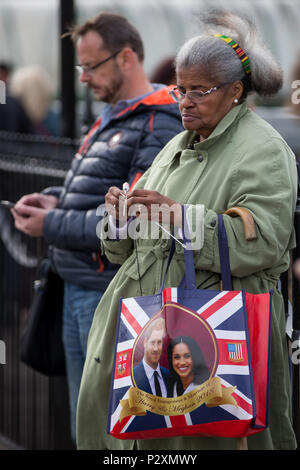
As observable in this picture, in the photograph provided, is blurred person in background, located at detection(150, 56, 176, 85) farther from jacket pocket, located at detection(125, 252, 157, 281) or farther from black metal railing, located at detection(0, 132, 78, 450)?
jacket pocket, located at detection(125, 252, 157, 281)

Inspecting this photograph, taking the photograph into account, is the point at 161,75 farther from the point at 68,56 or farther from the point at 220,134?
the point at 220,134

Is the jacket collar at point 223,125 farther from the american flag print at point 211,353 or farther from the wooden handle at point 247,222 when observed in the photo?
the american flag print at point 211,353

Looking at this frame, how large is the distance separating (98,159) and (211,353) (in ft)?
4.33

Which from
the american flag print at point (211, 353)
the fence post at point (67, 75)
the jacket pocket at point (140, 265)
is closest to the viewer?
the american flag print at point (211, 353)

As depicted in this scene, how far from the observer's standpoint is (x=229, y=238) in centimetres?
265

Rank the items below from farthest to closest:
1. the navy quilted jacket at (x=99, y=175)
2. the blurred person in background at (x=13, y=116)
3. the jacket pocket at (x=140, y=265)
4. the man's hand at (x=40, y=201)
→ the blurred person in background at (x=13, y=116) < the man's hand at (x=40, y=201) < the navy quilted jacket at (x=99, y=175) < the jacket pocket at (x=140, y=265)

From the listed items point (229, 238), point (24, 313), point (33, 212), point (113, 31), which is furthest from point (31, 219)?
point (229, 238)

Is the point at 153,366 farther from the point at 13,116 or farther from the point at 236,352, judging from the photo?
the point at 13,116

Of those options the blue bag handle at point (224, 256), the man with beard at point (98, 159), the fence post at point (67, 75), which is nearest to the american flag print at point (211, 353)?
the blue bag handle at point (224, 256)

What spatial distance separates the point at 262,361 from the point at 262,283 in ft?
1.03

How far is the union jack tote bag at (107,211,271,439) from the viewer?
Result: 2.53m

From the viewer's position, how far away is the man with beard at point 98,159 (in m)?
3.54

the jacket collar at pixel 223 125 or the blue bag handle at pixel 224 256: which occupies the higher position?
the jacket collar at pixel 223 125

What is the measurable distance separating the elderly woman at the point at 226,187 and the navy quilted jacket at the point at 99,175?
47 centimetres
